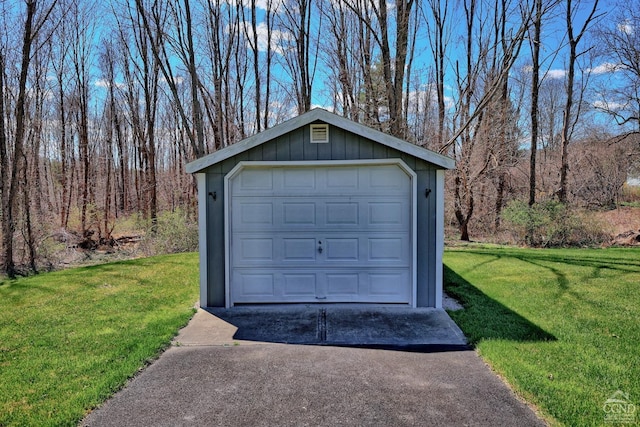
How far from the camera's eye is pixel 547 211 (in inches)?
485

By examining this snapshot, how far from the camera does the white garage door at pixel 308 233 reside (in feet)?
18.0

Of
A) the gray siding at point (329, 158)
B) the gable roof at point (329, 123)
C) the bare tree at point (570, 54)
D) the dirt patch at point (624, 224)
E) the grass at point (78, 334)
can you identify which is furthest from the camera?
the bare tree at point (570, 54)

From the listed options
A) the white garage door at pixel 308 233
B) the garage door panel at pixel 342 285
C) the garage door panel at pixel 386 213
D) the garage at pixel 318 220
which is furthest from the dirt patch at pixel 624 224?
the garage door panel at pixel 342 285

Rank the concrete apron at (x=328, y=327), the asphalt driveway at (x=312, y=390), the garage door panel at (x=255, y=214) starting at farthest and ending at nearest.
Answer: the garage door panel at (x=255, y=214), the concrete apron at (x=328, y=327), the asphalt driveway at (x=312, y=390)

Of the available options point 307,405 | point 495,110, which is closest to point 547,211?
point 495,110

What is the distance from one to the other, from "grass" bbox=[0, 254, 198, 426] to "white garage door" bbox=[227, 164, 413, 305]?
126 cm

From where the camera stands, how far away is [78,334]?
4.39 m

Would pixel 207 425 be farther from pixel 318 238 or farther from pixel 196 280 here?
pixel 196 280

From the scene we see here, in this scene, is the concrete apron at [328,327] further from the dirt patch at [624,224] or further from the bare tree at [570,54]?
the bare tree at [570,54]

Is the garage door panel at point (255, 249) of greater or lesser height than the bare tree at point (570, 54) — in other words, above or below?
below

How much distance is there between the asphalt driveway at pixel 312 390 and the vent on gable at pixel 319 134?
293cm

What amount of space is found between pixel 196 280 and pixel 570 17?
17.9 metres

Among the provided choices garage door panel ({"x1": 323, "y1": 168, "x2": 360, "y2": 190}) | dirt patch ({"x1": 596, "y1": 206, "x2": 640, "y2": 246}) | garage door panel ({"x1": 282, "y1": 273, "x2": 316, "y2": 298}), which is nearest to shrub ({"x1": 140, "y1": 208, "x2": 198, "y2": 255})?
garage door panel ({"x1": 282, "y1": 273, "x2": 316, "y2": 298})

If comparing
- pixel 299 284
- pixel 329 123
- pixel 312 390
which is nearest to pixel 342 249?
pixel 299 284
